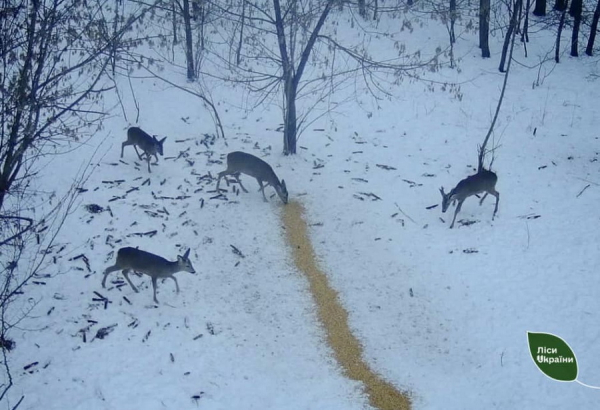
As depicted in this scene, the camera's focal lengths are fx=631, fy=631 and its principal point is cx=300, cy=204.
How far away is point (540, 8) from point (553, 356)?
78.4 ft

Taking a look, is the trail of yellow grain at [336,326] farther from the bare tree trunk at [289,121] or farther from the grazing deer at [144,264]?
the bare tree trunk at [289,121]

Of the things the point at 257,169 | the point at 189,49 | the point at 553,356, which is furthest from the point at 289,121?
the point at 553,356

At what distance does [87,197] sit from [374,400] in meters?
8.34

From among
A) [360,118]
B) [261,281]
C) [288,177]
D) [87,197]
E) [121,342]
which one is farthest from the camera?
[360,118]

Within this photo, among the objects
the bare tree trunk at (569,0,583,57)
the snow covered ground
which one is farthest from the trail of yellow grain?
the bare tree trunk at (569,0,583,57)

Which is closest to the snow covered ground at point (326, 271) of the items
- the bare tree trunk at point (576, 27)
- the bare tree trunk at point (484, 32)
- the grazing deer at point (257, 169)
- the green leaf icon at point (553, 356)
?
the green leaf icon at point (553, 356)

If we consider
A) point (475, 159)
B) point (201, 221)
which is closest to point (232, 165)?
point (201, 221)

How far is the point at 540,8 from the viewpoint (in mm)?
30281

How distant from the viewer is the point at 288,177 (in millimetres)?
16781

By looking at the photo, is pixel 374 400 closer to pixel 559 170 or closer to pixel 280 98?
pixel 559 170

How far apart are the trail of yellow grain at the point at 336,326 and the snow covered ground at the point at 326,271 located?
186mm

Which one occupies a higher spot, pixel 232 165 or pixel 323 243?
pixel 232 165

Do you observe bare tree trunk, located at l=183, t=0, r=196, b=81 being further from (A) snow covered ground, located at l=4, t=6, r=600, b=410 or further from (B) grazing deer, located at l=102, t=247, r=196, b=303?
(B) grazing deer, located at l=102, t=247, r=196, b=303

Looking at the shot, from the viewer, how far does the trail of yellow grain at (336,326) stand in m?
10.1
